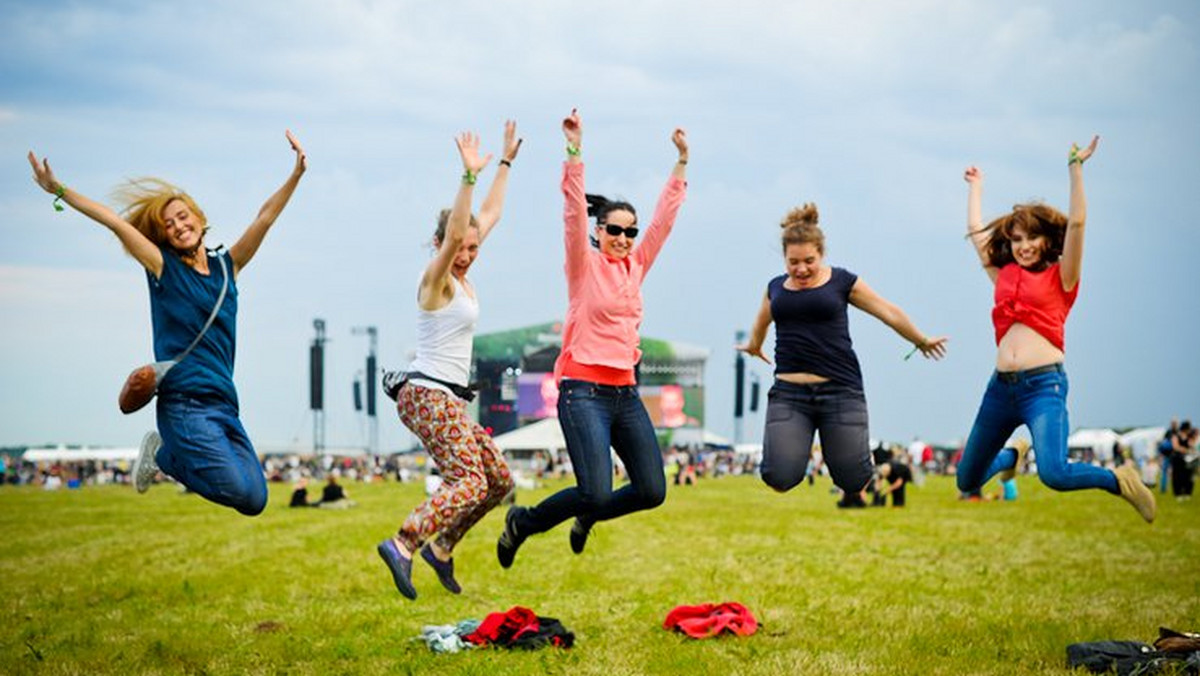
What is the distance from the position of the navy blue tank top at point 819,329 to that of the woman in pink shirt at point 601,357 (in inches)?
46.1

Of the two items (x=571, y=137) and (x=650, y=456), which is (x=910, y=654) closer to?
(x=650, y=456)

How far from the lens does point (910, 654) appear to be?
10031 mm

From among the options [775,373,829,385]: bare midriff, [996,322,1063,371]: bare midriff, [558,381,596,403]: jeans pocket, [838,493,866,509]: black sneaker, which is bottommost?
[838,493,866,509]: black sneaker

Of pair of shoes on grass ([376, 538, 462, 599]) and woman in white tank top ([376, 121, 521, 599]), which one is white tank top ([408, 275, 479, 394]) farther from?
pair of shoes on grass ([376, 538, 462, 599])

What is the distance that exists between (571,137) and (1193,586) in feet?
36.5

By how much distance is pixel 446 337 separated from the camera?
876 centimetres

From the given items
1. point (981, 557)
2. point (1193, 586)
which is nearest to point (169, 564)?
point (981, 557)

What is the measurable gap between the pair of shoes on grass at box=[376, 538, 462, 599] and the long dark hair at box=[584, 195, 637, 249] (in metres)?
2.74

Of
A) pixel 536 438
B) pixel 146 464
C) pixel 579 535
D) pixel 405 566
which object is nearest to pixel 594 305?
pixel 579 535

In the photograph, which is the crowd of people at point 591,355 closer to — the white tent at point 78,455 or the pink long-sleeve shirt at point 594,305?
the pink long-sleeve shirt at point 594,305

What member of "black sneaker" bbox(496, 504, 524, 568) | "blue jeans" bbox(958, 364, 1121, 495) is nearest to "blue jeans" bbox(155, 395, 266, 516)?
"black sneaker" bbox(496, 504, 524, 568)

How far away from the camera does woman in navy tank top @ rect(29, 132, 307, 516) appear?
316 inches

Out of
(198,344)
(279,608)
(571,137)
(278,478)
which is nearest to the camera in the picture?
(198,344)

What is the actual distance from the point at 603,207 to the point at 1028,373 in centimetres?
363
